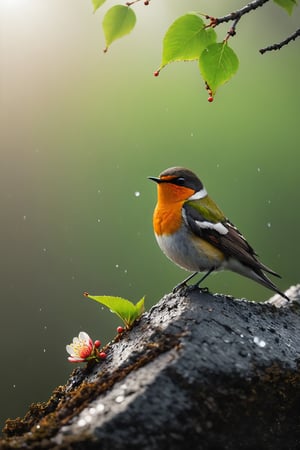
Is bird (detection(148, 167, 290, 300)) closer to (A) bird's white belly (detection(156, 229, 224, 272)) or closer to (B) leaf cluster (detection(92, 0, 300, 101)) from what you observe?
(A) bird's white belly (detection(156, 229, 224, 272))

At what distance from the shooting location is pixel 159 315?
8.06 feet

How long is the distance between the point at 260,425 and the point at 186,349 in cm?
30

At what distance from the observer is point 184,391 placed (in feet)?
6.51

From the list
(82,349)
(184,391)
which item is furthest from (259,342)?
(82,349)

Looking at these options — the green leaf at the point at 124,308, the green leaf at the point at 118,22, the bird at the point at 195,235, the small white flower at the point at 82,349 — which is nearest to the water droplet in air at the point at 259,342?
the green leaf at the point at 124,308

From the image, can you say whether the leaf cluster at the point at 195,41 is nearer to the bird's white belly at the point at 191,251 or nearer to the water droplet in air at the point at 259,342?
the water droplet in air at the point at 259,342

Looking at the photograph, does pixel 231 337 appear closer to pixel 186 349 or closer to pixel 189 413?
pixel 186 349

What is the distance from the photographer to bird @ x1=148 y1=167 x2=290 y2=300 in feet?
10.3

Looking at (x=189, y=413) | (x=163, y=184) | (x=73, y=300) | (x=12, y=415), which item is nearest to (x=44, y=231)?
(x=73, y=300)

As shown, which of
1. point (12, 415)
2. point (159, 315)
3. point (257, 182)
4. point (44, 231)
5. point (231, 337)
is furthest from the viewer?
point (44, 231)

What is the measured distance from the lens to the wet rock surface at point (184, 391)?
1876 millimetres

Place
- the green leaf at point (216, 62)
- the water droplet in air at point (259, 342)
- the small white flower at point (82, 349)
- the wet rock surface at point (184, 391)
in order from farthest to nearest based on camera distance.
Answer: the small white flower at point (82, 349) < the water droplet in air at point (259, 342) < the green leaf at point (216, 62) < the wet rock surface at point (184, 391)

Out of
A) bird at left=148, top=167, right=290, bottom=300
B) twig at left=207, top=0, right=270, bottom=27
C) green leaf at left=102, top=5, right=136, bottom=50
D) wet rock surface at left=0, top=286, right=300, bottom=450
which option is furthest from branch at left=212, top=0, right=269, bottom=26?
bird at left=148, top=167, right=290, bottom=300

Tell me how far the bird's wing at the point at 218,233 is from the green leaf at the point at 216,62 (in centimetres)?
105
